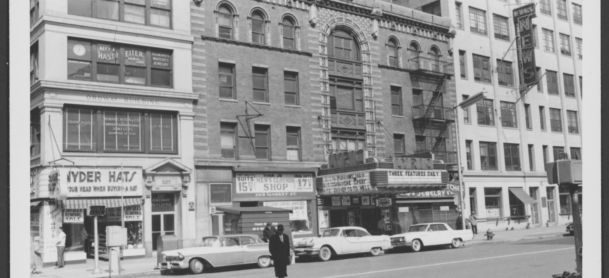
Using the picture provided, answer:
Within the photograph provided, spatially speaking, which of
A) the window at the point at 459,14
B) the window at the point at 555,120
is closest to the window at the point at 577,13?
the window at the point at 459,14

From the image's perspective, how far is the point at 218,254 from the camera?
22.3 metres

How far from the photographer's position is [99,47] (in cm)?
2845

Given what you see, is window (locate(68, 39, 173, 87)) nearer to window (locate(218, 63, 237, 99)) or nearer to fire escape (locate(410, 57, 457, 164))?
window (locate(218, 63, 237, 99))

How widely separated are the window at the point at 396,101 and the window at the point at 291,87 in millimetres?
7852

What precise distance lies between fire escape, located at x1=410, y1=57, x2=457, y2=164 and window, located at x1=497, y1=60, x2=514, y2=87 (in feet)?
16.4

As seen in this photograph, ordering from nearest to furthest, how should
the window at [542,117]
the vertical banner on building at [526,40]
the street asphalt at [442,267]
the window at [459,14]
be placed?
the street asphalt at [442,267] → the vertical banner on building at [526,40] → the window at [459,14] → the window at [542,117]

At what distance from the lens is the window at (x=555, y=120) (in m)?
46.2

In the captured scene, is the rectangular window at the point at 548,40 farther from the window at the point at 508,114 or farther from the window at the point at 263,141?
the window at the point at 263,141

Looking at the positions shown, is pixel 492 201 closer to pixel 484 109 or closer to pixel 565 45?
pixel 484 109

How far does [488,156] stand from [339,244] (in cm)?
2358

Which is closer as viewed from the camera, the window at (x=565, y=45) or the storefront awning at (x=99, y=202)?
the storefront awning at (x=99, y=202)

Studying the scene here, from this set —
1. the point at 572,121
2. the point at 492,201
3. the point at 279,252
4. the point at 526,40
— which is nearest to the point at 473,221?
the point at 492,201

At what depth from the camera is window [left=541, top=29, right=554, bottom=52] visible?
4234 cm

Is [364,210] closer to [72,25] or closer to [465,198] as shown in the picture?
[465,198]
